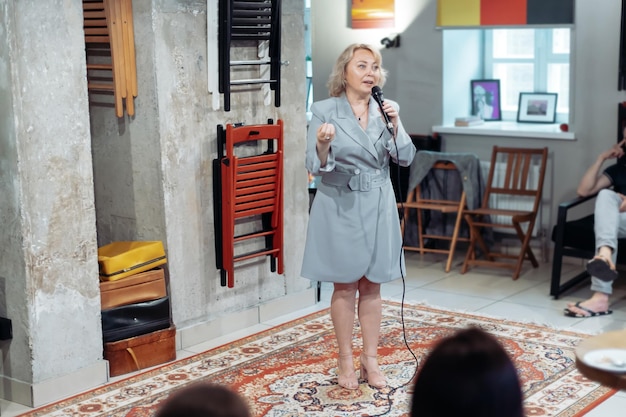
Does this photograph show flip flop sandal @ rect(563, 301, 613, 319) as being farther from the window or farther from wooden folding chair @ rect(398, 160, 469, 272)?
the window

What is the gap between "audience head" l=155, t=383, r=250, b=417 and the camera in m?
1.48

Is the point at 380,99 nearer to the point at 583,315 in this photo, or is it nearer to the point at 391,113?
the point at 391,113

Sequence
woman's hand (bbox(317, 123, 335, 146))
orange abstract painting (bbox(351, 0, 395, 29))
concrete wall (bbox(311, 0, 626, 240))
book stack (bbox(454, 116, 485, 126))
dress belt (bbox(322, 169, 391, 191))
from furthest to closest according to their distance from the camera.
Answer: orange abstract painting (bbox(351, 0, 395, 29)), book stack (bbox(454, 116, 485, 126)), concrete wall (bbox(311, 0, 626, 240)), dress belt (bbox(322, 169, 391, 191)), woman's hand (bbox(317, 123, 335, 146))

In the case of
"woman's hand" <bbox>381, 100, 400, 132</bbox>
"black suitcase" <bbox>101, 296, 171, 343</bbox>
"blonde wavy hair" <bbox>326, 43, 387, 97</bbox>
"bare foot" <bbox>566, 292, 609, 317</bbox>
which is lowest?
"bare foot" <bbox>566, 292, 609, 317</bbox>

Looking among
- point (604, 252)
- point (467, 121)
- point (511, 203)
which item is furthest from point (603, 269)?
point (467, 121)

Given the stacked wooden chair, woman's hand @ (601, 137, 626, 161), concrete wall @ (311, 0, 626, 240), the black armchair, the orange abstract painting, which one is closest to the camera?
the stacked wooden chair

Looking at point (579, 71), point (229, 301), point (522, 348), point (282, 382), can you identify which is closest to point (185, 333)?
point (229, 301)

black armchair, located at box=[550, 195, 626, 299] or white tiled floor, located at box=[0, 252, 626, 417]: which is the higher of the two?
black armchair, located at box=[550, 195, 626, 299]

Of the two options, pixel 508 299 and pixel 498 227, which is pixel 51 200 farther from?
pixel 498 227

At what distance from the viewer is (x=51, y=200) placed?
4672 mm

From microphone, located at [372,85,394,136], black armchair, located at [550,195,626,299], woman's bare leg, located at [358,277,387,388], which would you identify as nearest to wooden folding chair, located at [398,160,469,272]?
black armchair, located at [550,195,626,299]

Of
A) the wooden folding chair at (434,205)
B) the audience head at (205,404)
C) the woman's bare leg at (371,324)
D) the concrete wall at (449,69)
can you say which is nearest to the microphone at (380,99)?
the woman's bare leg at (371,324)

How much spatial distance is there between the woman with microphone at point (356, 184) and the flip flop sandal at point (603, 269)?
1735 mm

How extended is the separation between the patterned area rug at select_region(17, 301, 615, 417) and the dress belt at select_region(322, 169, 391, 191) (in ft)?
3.25
